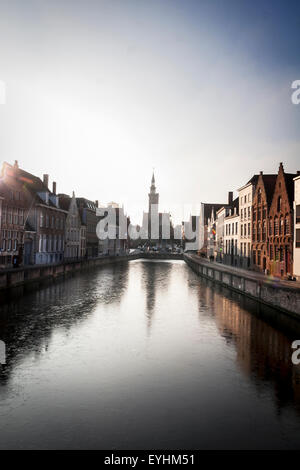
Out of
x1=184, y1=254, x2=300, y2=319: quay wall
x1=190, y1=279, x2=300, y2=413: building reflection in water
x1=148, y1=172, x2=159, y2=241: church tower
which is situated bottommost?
x1=190, y1=279, x2=300, y2=413: building reflection in water

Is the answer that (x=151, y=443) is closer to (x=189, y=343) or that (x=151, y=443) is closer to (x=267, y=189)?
(x=189, y=343)

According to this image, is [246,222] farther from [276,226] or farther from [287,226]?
[287,226]

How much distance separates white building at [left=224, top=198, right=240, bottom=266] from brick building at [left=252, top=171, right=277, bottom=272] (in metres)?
8.60

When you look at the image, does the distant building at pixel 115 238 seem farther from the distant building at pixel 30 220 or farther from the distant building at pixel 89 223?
the distant building at pixel 30 220

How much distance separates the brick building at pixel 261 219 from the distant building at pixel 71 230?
31459 millimetres

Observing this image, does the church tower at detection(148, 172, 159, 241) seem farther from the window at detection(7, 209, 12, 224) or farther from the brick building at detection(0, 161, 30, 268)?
the window at detection(7, 209, 12, 224)

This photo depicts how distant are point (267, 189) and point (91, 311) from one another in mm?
31803

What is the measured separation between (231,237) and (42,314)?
144ft

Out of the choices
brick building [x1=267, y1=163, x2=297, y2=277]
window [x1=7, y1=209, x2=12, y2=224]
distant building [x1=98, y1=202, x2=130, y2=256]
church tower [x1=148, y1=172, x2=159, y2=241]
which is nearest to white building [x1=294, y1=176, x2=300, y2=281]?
brick building [x1=267, y1=163, x2=297, y2=277]

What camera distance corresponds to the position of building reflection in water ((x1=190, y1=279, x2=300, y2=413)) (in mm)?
11517

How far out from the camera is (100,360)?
13359 mm

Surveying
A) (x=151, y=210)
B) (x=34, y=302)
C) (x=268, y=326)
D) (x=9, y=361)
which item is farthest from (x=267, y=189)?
(x=151, y=210)

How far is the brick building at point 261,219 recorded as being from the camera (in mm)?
43156

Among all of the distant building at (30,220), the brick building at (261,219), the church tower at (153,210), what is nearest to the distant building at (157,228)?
the church tower at (153,210)
